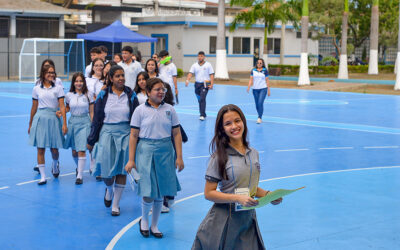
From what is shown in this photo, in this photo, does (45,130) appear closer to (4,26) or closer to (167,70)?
(167,70)

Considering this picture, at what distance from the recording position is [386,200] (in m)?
8.31

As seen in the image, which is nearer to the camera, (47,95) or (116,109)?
(116,109)

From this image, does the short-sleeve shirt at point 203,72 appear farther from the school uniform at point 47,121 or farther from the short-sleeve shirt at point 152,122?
the short-sleeve shirt at point 152,122

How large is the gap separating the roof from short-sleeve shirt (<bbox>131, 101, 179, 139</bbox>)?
3113cm

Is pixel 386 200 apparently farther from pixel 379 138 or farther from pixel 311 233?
pixel 379 138

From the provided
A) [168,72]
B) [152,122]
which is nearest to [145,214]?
[152,122]

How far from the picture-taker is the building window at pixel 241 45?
5078 cm

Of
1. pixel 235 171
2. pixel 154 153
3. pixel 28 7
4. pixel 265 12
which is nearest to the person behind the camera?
pixel 235 171

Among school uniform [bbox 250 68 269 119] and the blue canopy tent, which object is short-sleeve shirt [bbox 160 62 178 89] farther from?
the blue canopy tent

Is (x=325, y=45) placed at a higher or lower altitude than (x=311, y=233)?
higher

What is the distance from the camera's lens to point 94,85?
944cm

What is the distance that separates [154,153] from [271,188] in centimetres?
298

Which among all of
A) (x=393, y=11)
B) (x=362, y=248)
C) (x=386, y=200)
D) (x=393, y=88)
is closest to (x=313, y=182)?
(x=386, y=200)

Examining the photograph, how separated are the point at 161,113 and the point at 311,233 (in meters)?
2.09
